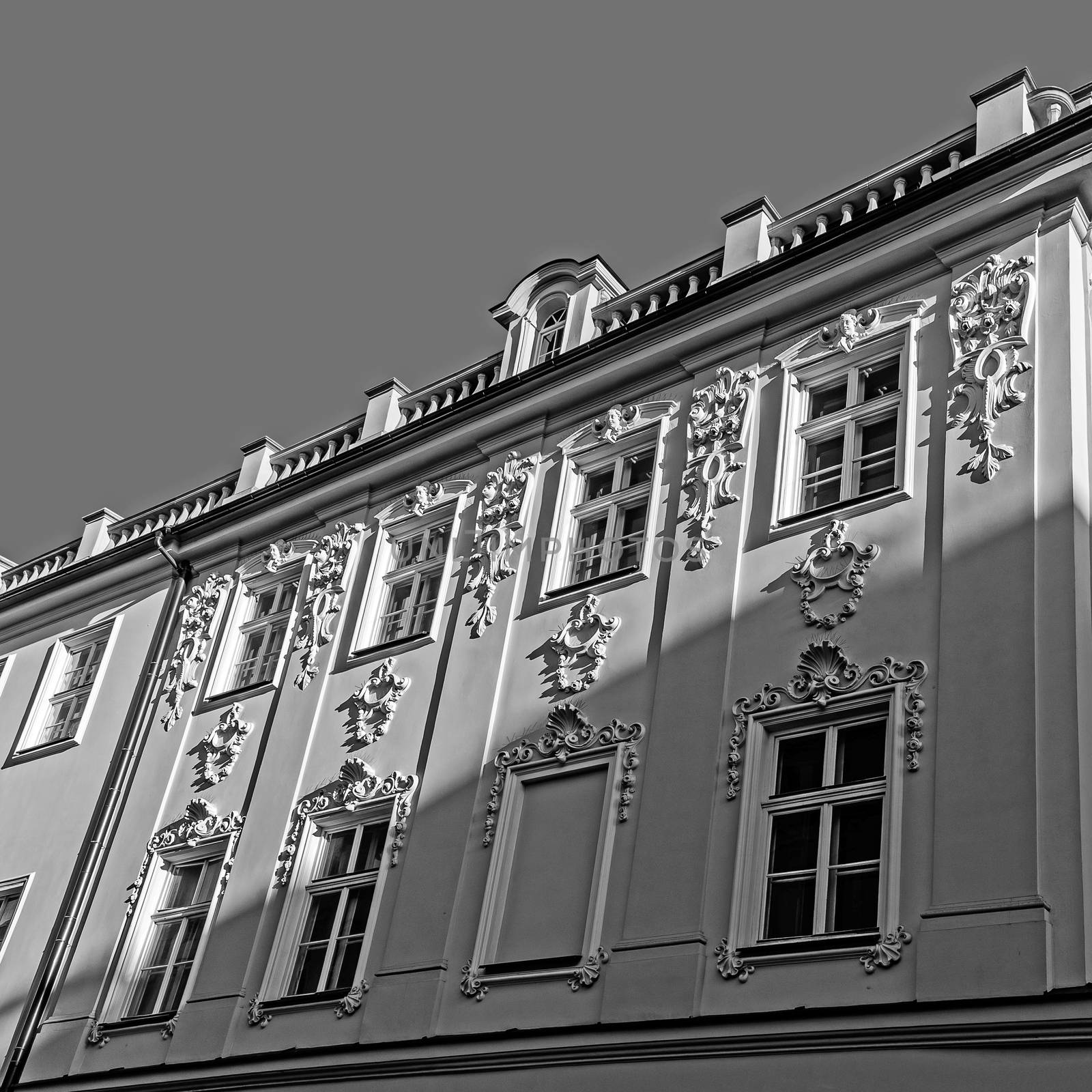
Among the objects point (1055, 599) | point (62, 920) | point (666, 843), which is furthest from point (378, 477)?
point (1055, 599)

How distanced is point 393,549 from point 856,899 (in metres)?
8.67

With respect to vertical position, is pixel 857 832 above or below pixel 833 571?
below

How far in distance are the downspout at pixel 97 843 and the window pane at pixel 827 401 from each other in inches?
387

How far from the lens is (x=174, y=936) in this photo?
16547mm

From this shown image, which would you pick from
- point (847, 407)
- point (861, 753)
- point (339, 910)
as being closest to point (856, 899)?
point (861, 753)

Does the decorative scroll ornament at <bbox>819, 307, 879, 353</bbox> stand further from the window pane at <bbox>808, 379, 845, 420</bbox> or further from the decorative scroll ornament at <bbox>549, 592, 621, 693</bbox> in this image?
the decorative scroll ornament at <bbox>549, 592, 621, 693</bbox>

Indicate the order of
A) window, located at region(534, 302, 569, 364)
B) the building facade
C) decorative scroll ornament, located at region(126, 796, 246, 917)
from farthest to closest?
window, located at region(534, 302, 569, 364) < decorative scroll ornament, located at region(126, 796, 246, 917) < the building facade

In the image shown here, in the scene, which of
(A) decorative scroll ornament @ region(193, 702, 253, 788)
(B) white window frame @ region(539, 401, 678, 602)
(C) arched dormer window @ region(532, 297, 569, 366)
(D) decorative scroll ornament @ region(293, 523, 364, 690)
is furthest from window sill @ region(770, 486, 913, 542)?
(A) decorative scroll ornament @ region(193, 702, 253, 788)

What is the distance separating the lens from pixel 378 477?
18.7 metres

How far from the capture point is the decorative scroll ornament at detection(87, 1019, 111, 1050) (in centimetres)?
1598

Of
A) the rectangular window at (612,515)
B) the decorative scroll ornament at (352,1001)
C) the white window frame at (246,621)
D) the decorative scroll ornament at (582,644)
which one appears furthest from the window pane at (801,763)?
the white window frame at (246,621)

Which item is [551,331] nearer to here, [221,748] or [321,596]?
[321,596]

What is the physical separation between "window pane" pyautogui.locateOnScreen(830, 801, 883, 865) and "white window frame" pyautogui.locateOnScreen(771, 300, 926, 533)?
2924mm

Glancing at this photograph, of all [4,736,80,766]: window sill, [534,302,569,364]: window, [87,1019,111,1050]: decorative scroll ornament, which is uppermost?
[534,302,569,364]: window
